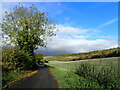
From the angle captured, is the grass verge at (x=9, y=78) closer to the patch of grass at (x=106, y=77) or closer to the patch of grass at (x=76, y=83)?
the patch of grass at (x=76, y=83)

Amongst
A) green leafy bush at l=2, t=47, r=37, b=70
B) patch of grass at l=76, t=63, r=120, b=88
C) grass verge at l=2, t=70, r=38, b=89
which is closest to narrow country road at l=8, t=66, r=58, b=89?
grass verge at l=2, t=70, r=38, b=89

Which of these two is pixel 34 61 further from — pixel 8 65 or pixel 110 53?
pixel 110 53

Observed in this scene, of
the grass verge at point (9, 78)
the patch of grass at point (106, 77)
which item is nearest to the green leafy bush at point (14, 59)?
the grass verge at point (9, 78)

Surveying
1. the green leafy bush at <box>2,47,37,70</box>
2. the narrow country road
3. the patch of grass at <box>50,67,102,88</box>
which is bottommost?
the narrow country road

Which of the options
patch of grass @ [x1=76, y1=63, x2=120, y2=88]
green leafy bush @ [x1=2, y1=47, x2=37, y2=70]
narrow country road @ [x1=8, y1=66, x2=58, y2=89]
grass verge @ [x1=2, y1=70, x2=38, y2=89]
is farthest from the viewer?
green leafy bush @ [x1=2, y1=47, x2=37, y2=70]

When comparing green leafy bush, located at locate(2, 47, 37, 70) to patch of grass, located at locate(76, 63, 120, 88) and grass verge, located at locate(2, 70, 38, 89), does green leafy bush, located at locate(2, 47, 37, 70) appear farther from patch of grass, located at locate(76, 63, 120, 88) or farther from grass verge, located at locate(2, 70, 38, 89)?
patch of grass, located at locate(76, 63, 120, 88)

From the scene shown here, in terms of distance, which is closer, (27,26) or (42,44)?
(27,26)

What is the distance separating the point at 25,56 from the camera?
19266mm

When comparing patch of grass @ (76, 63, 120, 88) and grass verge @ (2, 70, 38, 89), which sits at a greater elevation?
patch of grass @ (76, 63, 120, 88)

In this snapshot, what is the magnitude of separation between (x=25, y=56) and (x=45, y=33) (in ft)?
22.3

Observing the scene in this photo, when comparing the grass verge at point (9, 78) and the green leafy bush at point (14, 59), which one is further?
the green leafy bush at point (14, 59)

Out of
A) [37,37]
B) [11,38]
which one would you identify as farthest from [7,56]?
[37,37]

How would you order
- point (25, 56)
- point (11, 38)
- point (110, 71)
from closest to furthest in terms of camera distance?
point (110, 71) < point (25, 56) < point (11, 38)

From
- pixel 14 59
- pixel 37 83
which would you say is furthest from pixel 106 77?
pixel 14 59
